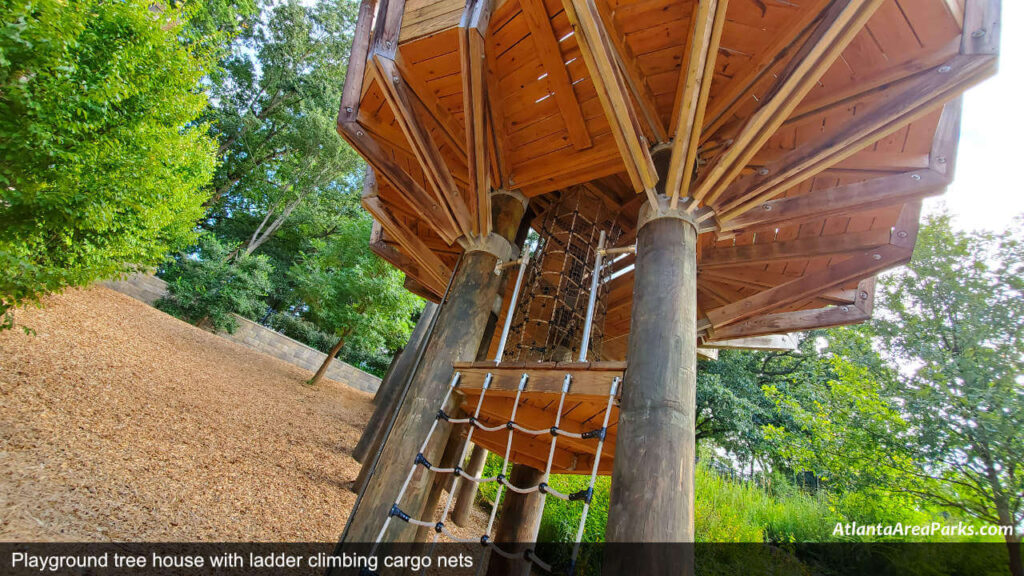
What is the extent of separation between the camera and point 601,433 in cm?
281

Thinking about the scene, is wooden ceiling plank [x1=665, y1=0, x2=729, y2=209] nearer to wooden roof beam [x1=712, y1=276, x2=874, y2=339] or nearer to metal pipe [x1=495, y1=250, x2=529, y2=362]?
metal pipe [x1=495, y1=250, x2=529, y2=362]

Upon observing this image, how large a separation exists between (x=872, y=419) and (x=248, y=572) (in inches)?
416

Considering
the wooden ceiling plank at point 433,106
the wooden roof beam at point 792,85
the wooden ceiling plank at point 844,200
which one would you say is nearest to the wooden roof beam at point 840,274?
the wooden ceiling plank at point 844,200

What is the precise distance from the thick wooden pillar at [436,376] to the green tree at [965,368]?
8.13m

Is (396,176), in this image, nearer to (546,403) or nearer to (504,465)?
(546,403)

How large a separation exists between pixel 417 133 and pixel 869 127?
3577 mm

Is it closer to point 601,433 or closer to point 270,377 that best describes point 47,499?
point 601,433

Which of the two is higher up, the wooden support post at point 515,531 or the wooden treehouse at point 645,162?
the wooden treehouse at point 645,162

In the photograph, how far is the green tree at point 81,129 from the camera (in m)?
4.09

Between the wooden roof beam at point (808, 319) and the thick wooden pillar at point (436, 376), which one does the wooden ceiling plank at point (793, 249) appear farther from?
the thick wooden pillar at point (436, 376)

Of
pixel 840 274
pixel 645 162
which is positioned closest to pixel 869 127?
pixel 645 162

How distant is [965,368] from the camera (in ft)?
23.3

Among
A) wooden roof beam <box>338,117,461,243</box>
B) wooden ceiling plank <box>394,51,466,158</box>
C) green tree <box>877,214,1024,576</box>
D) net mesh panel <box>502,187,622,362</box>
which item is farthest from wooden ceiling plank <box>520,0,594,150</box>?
green tree <box>877,214,1024,576</box>

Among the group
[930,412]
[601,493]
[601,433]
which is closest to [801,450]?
[930,412]
